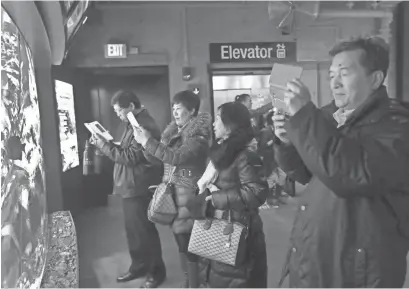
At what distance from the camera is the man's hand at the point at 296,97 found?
48.4 inches

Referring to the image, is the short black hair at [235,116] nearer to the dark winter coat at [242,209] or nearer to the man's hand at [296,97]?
the dark winter coat at [242,209]

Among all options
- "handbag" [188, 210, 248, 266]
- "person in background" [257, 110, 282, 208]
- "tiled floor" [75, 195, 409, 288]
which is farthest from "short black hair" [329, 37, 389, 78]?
"handbag" [188, 210, 248, 266]

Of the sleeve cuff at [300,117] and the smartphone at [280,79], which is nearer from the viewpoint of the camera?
the sleeve cuff at [300,117]

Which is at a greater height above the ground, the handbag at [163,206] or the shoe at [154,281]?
the handbag at [163,206]

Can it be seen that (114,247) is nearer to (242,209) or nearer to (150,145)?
(150,145)

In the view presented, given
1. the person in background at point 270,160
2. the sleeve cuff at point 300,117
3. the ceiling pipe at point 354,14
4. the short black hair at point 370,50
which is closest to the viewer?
the sleeve cuff at point 300,117

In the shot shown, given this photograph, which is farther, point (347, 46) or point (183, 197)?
point (183, 197)

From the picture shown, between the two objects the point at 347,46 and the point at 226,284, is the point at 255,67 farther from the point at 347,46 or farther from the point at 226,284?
the point at 226,284

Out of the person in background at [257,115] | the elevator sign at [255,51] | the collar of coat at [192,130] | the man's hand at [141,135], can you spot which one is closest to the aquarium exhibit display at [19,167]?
the man's hand at [141,135]

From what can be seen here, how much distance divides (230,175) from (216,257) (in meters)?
0.38

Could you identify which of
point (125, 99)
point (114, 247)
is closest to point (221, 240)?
point (114, 247)

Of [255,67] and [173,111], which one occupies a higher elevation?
[255,67]

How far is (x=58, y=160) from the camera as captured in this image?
1.58 metres

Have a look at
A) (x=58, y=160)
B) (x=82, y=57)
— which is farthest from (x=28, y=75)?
(x=58, y=160)
